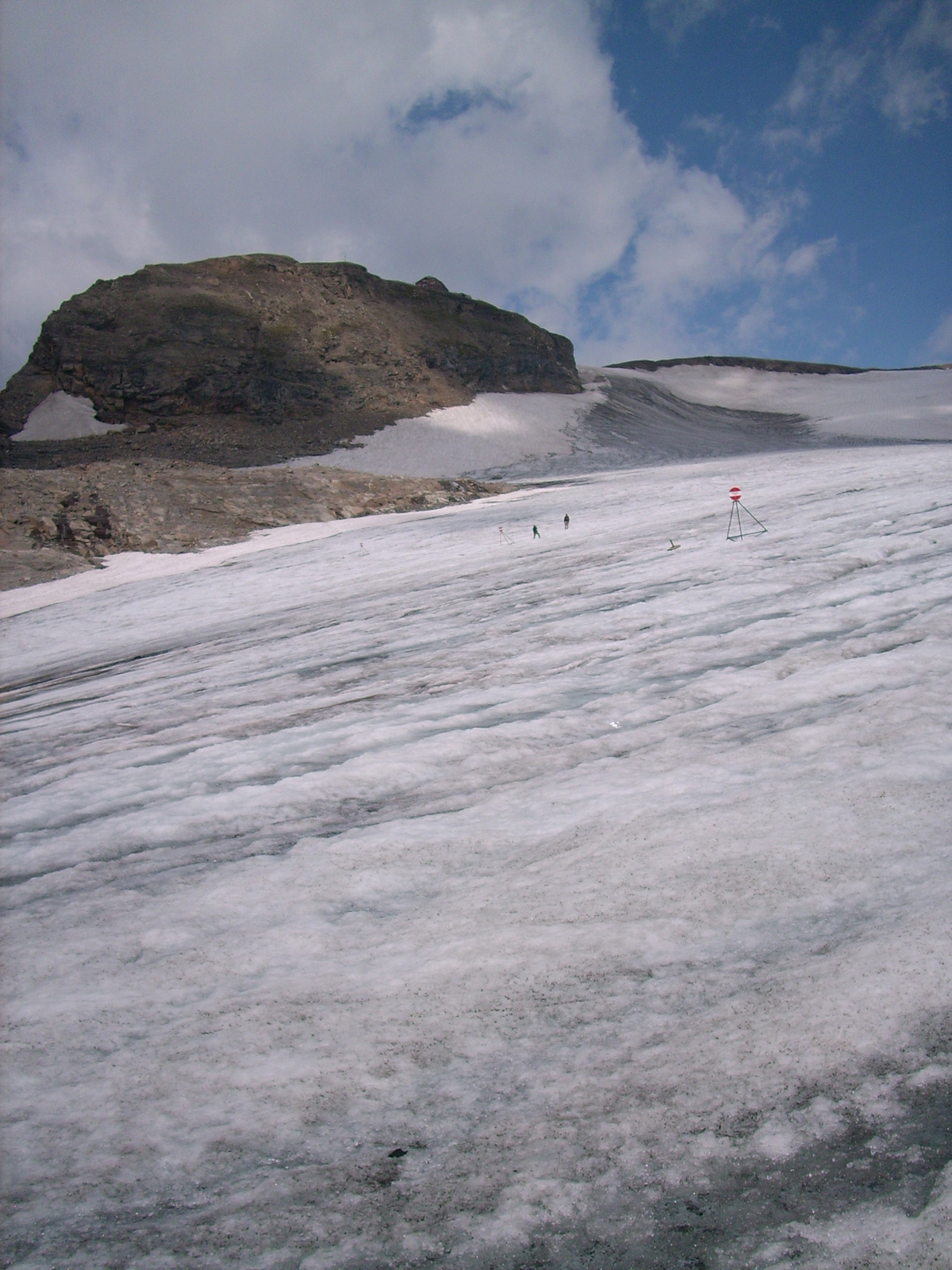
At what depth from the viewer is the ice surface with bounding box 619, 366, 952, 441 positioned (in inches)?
1454

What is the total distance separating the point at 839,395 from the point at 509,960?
54968 millimetres

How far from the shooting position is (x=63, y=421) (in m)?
33.4

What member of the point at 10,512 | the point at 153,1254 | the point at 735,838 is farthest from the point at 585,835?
the point at 10,512

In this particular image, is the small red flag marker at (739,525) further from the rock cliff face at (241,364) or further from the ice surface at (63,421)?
the ice surface at (63,421)

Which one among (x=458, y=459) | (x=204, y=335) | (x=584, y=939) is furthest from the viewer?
(x=204, y=335)

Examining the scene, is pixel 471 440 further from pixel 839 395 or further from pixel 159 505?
pixel 839 395

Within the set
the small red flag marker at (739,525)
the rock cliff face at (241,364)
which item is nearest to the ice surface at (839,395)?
the rock cliff face at (241,364)

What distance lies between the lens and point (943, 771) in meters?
2.50

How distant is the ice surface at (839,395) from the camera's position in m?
36.9


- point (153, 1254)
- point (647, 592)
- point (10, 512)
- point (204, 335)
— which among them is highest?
point (204, 335)

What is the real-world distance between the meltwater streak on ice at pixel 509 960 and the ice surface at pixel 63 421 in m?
33.8

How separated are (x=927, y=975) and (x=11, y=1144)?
2100 millimetres

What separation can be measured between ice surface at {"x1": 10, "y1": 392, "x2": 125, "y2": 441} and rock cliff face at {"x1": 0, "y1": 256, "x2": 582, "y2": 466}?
37 centimetres

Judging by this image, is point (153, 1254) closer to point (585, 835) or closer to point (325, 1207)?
point (325, 1207)
